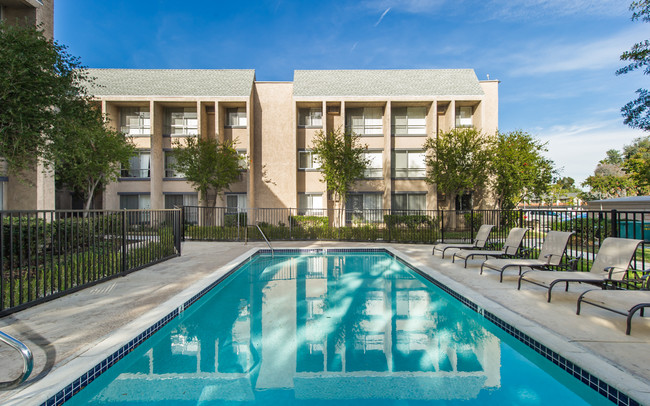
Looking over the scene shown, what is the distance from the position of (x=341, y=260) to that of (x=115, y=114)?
65.8 ft

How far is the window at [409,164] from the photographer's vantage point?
2166cm

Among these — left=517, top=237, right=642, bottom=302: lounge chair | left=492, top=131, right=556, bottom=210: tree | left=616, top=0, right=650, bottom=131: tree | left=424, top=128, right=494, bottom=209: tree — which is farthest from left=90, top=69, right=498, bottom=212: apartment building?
left=517, top=237, right=642, bottom=302: lounge chair

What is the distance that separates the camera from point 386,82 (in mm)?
22641

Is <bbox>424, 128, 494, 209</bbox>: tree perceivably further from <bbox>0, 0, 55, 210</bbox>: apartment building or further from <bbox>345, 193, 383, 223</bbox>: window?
<bbox>0, 0, 55, 210</bbox>: apartment building

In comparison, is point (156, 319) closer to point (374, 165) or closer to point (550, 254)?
point (550, 254)

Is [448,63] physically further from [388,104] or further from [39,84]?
[39,84]

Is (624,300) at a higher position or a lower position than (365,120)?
lower

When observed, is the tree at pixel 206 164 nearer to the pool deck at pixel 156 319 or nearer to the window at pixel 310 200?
the window at pixel 310 200

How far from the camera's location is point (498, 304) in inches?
184

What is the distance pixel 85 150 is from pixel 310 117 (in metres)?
14.0

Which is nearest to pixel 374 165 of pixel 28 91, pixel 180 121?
pixel 180 121

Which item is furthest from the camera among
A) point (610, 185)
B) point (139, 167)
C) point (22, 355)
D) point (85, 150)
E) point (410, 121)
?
point (610, 185)

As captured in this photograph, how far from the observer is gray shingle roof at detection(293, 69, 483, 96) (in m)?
21.4

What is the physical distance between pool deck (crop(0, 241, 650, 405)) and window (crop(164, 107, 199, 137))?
17.5m
